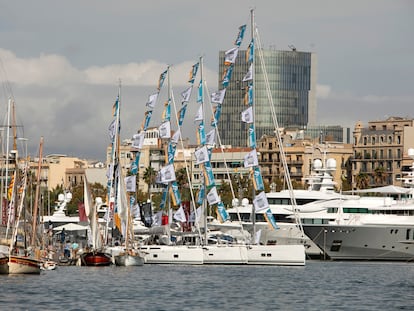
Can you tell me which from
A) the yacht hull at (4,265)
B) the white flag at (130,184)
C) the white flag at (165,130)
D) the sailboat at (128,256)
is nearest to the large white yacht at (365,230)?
the white flag at (165,130)

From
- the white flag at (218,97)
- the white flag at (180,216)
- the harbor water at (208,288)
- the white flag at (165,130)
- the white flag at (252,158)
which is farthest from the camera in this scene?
the white flag at (165,130)

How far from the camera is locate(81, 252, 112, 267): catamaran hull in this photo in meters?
114

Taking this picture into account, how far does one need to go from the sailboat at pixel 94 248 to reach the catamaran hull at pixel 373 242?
92.8 feet

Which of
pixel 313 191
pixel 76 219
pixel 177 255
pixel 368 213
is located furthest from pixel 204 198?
pixel 76 219

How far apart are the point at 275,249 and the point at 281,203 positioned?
1374 inches

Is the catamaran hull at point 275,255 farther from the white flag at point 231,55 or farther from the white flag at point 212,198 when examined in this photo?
the white flag at point 231,55

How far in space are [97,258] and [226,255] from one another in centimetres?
1005

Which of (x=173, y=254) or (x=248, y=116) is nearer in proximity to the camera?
(x=173, y=254)

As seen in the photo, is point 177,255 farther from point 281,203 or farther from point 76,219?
point 76,219

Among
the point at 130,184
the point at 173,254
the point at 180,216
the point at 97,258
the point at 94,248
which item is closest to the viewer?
the point at 97,258

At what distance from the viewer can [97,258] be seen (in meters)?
114

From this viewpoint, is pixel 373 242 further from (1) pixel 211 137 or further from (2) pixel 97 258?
(2) pixel 97 258

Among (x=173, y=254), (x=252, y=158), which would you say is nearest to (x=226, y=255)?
(x=173, y=254)

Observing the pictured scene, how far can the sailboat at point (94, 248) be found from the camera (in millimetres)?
114000
